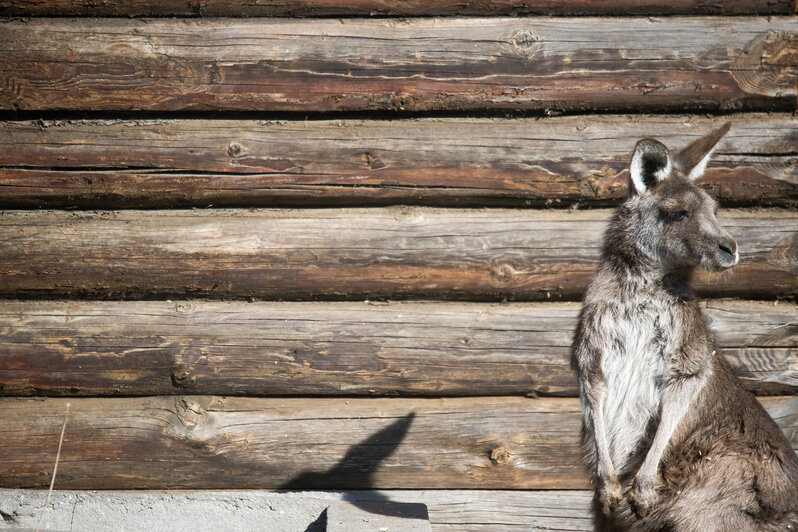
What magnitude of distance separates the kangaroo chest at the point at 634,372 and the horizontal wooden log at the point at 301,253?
85 centimetres

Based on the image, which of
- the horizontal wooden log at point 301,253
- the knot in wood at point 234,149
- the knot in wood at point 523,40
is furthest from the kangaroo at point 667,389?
the knot in wood at point 234,149

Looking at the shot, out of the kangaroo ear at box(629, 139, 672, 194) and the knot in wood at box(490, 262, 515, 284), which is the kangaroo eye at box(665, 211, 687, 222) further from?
the knot in wood at box(490, 262, 515, 284)

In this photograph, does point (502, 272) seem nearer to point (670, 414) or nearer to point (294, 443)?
point (670, 414)

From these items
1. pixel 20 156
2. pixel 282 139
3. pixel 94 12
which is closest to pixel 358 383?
pixel 282 139

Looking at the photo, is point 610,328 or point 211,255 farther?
point 211,255

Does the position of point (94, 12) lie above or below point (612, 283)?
above

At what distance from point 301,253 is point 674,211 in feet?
6.57

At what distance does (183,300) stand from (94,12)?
169 centimetres

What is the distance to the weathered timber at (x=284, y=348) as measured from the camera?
4152 mm

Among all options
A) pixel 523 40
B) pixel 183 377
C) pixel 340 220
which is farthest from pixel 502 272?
pixel 183 377

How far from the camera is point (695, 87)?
421cm

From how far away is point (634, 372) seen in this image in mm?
3406

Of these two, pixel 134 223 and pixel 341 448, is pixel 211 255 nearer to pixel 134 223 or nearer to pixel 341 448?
pixel 134 223

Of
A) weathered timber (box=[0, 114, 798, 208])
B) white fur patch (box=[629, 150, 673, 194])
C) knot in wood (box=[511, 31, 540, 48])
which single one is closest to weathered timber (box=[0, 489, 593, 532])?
weathered timber (box=[0, 114, 798, 208])
